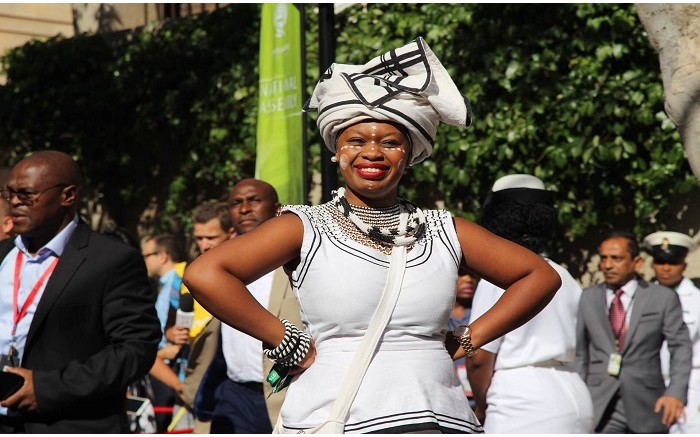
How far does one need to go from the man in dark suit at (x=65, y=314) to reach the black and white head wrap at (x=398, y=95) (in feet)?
5.26

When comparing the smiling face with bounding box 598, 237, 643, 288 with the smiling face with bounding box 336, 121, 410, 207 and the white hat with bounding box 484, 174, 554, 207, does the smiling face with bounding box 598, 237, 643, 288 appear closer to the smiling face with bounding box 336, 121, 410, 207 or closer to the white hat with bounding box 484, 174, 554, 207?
the white hat with bounding box 484, 174, 554, 207

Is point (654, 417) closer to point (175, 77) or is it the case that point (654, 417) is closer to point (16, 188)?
point (16, 188)

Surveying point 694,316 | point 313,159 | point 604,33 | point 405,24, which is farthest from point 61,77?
point 694,316

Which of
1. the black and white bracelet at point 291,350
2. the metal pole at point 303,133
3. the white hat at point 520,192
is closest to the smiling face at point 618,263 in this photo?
the metal pole at point 303,133

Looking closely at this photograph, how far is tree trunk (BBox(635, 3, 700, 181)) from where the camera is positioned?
509 centimetres

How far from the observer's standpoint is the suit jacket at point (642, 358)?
25.2ft

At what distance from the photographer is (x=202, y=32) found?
12.5 meters

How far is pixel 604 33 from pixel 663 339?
272 cm

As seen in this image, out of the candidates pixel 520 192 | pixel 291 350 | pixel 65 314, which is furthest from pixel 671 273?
pixel 291 350

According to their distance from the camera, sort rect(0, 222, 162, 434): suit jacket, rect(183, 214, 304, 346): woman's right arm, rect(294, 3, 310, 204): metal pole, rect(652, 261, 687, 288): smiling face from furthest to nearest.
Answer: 1. rect(652, 261, 687, 288): smiling face
2. rect(294, 3, 310, 204): metal pole
3. rect(0, 222, 162, 434): suit jacket
4. rect(183, 214, 304, 346): woman's right arm

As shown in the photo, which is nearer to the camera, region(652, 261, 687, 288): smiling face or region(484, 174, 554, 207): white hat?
region(484, 174, 554, 207): white hat

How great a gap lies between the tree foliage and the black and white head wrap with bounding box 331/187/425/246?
563 centimetres

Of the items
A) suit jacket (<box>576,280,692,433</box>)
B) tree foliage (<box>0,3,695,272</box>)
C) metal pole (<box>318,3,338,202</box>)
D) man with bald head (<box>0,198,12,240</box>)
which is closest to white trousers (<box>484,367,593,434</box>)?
metal pole (<box>318,3,338,202</box>)

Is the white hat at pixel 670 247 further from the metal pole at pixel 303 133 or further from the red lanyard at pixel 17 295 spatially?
the red lanyard at pixel 17 295
